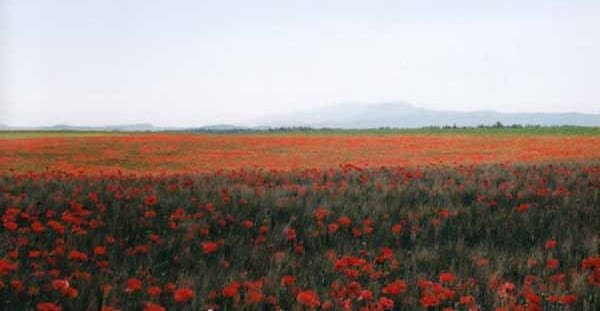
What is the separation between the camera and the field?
176 inches

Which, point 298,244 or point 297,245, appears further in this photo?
point 298,244

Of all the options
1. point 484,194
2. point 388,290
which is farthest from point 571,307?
point 484,194

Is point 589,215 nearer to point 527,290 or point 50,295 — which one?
point 527,290

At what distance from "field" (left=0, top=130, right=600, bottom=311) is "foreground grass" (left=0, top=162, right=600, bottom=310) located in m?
0.02

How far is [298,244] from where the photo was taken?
6406mm

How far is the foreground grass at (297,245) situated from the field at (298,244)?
22 mm

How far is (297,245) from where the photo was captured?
Answer: 630 centimetres

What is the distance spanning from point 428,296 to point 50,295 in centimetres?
286

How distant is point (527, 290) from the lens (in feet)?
15.2

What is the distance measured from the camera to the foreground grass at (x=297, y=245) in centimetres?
446

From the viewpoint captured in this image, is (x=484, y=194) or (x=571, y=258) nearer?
(x=571, y=258)

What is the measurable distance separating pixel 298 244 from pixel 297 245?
4.0 inches

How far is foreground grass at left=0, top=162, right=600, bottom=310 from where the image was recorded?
4.46 m

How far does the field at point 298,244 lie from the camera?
446cm
